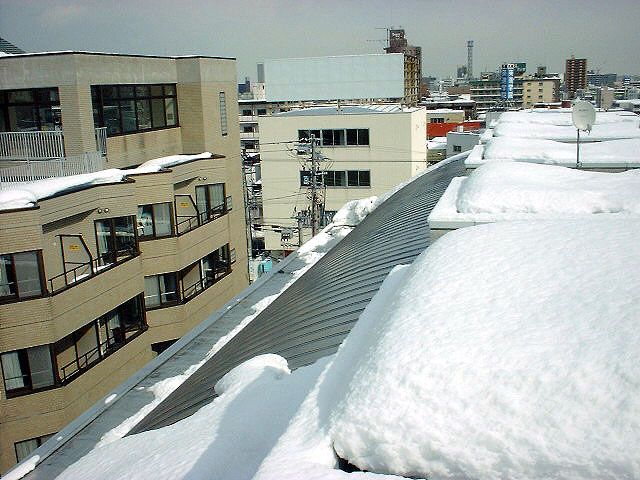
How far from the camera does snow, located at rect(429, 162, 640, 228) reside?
22.8 ft

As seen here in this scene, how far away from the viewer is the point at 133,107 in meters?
20.7

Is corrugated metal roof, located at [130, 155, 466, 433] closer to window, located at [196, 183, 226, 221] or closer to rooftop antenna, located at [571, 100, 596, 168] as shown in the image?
rooftop antenna, located at [571, 100, 596, 168]

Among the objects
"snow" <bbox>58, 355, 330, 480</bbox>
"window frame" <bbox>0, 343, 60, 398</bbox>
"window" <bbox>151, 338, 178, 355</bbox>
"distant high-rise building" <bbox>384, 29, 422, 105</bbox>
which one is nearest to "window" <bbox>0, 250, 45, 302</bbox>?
"window frame" <bbox>0, 343, 60, 398</bbox>

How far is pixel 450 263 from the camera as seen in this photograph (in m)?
4.86

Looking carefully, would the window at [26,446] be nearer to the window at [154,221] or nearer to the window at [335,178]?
the window at [154,221]

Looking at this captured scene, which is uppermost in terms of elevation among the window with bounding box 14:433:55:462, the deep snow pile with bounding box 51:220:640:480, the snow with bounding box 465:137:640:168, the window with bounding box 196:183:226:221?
the snow with bounding box 465:137:640:168

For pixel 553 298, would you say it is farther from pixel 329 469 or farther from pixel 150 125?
pixel 150 125

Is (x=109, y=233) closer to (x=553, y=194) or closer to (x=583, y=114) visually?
(x=583, y=114)

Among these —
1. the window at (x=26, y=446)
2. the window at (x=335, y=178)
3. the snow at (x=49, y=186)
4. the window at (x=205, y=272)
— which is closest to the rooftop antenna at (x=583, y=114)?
the snow at (x=49, y=186)

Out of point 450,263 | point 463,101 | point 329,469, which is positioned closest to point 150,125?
Result: point 450,263

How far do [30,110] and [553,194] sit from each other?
52.9 feet

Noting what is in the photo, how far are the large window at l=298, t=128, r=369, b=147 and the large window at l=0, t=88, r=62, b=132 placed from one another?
19099mm

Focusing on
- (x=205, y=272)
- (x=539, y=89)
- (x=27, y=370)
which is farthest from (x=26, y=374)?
(x=539, y=89)

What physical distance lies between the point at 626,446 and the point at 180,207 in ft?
61.0
